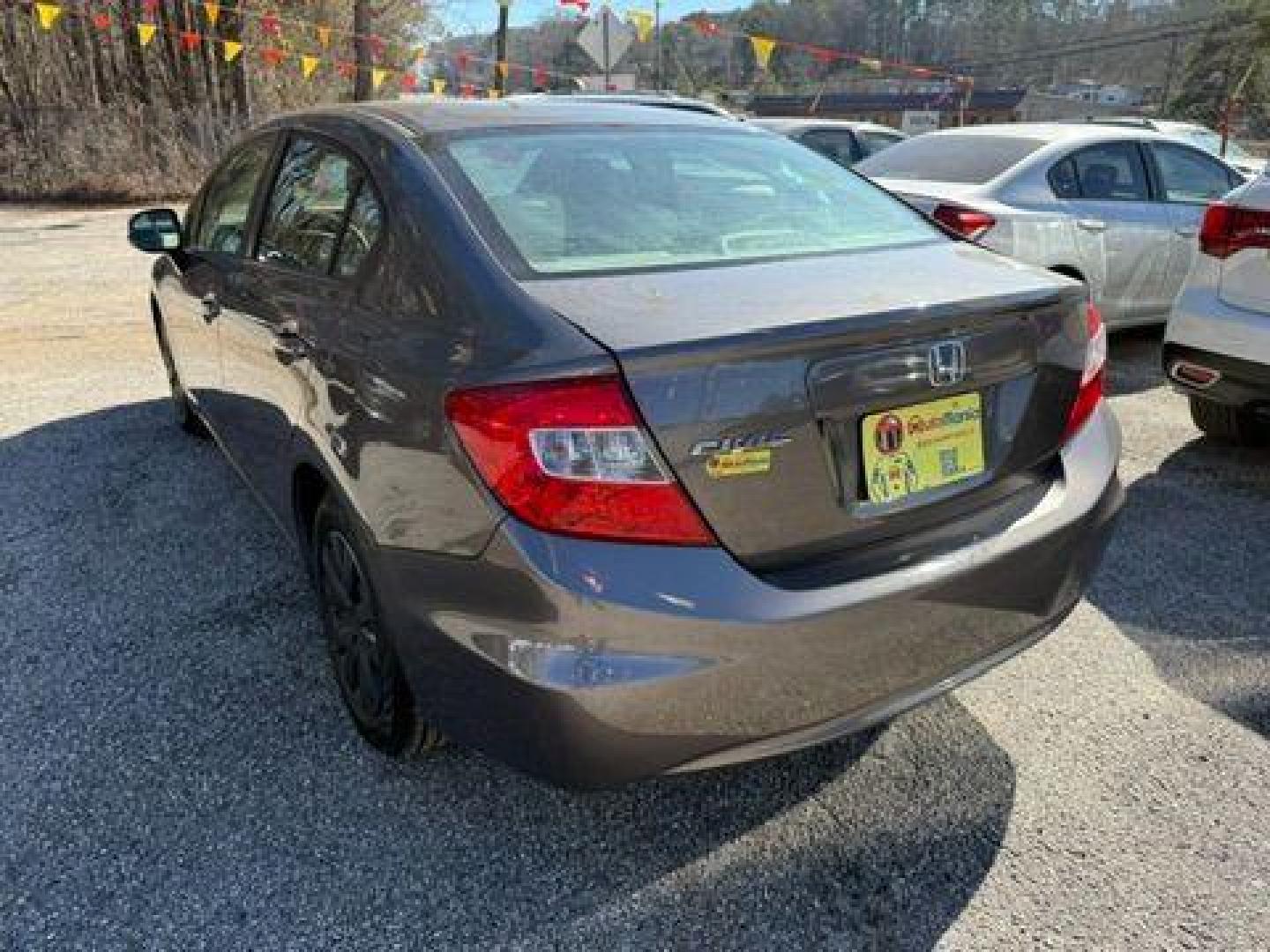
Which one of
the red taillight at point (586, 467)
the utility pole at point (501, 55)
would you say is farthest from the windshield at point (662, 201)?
the utility pole at point (501, 55)

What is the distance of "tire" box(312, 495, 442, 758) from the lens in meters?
2.32

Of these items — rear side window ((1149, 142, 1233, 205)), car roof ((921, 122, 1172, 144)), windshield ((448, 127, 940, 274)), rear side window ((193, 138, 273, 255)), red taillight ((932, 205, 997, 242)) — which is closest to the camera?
windshield ((448, 127, 940, 274))

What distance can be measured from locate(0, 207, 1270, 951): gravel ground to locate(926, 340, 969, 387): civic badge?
0.92 metres

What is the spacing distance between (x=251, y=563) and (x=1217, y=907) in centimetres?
308

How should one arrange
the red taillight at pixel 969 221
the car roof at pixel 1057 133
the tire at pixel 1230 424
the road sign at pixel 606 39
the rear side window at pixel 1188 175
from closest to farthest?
the tire at pixel 1230 424
the red taillight at pixel 969 221
the car roof at pixel 1057 133
the rear side window at pixel 1188 175
the road sign at pixel 606 39

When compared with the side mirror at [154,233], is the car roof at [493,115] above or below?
above

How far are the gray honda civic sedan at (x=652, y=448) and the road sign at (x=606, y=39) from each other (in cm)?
1304

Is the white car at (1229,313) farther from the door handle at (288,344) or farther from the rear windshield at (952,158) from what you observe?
the door handle at (288,344)

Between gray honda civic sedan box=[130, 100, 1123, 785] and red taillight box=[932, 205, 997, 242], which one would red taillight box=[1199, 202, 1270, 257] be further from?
gray honda civic sedan box=[130, 100, 1123, 785]

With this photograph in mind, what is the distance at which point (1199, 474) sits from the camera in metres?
4.45

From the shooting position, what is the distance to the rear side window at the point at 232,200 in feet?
10.8

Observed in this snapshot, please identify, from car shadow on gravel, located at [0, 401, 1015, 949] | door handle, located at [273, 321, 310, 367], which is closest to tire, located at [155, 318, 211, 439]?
car shadow on gravel, located at [0, 401, 1015, 949]

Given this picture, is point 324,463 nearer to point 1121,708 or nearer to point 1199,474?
point 1121,708

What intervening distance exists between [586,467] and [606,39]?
14444mm
